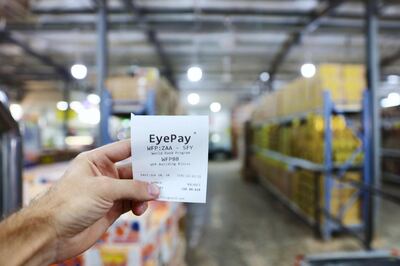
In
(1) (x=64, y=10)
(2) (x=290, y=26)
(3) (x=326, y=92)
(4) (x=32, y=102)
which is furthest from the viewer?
(4) (x=32, y=102)

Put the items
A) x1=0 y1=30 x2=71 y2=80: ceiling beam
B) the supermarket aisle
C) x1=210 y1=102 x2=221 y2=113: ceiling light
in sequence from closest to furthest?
the supermarket aisle < x1=0 y1=30 x2=71 y2=80: ceiling beam < x1=210 y1=102 x2=221 y2=113: ceiling light

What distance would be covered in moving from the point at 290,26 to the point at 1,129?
6.17m

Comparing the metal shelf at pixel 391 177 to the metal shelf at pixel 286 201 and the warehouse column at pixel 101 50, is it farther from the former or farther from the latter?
A: the warehouse column at pixel 101 50

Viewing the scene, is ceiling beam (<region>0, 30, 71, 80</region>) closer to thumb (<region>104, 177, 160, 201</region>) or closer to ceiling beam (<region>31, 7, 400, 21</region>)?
ceiling beam (<region>31, 7, 400, 21</region>)

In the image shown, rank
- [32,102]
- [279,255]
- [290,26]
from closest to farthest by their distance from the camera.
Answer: [279,255] → [290,26] → [32,102]

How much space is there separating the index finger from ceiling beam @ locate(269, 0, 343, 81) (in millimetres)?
4935

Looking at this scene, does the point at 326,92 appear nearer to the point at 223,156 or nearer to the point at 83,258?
the point at 83,258

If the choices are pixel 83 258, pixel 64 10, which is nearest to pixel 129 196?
pixel 83 258

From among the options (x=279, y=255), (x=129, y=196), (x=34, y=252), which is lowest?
(x=279, y=255)

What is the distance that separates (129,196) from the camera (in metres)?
0.70

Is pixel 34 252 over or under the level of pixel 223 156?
over

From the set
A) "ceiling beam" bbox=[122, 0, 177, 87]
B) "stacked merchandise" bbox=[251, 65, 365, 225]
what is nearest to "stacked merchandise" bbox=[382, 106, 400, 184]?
"stacked merchandise" bbox=[251, 65, 365, 225]

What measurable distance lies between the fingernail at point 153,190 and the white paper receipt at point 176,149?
37 millimetres

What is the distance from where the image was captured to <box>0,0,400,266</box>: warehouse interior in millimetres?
2469
